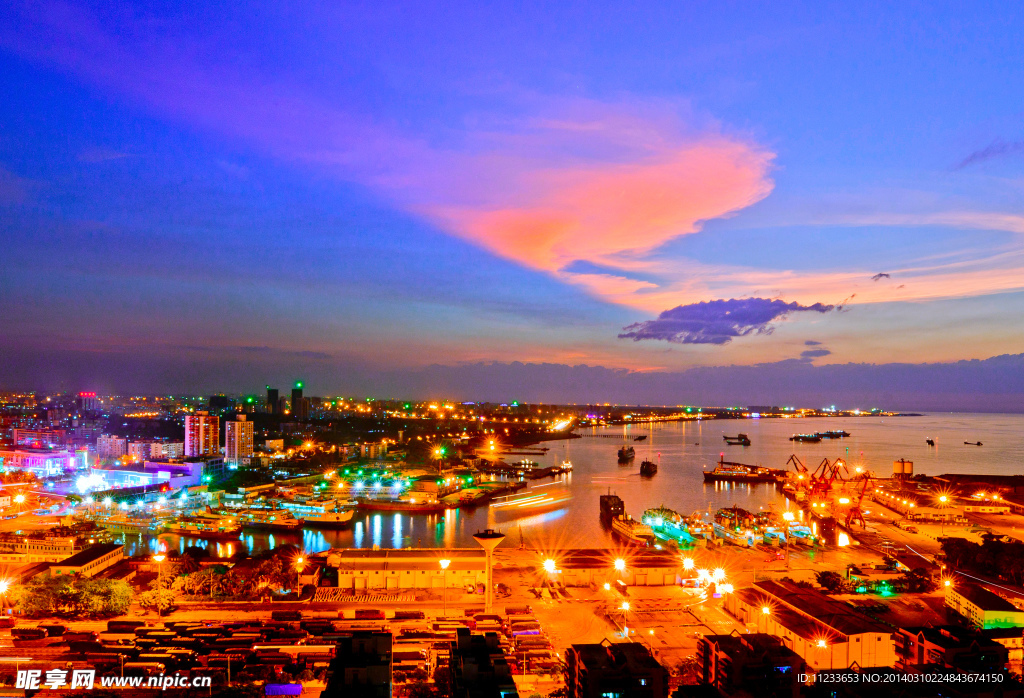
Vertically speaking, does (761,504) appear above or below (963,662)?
below

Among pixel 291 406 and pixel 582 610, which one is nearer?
pixel 582 610

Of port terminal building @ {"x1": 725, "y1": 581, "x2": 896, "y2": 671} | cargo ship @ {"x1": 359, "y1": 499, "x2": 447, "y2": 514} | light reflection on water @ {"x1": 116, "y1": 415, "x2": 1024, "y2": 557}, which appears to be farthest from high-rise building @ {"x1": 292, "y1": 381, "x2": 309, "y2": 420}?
port terminal building @ {"x1": 725, "y1": 581, "x2": 896, "y2": 671}

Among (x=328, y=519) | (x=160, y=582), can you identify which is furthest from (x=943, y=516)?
(x=160, y=582)

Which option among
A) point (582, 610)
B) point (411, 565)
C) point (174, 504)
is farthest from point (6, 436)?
point (582, 610)

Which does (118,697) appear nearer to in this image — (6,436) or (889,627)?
(889,627)

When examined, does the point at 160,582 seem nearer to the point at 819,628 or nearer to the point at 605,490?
the point at 819,628

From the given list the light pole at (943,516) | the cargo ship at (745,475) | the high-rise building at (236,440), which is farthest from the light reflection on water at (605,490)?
the high-rise building at (236,440)

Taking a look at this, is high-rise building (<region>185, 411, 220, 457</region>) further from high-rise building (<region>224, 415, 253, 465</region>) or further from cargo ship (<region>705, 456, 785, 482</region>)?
cargo ship (<region>705, 456, 785, 482</region>)
